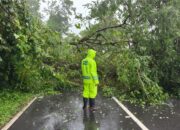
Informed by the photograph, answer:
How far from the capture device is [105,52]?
16.9m

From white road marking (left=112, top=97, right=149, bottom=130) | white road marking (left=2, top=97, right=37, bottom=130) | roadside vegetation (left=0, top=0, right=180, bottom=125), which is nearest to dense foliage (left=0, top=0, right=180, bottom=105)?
roadside vegetation (left=0, top=0, right=180, bottom=125)

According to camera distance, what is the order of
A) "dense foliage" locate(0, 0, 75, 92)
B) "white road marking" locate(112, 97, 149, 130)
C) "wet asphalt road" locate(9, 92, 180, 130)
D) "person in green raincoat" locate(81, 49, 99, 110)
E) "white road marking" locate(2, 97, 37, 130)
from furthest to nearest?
"dense foliage" locate(0, 0, 75, 92) → "person in green raincoat" locate(81, 49, 99, 110) → "white road marking" locate(2, 97, 37, 130) → "wet asphalt road" locate(9, 92, 180, 130) → "white road marking" locate(112, 97, 149, 130)

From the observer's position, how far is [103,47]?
17.2 m

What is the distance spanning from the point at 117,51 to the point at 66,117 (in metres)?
6.82

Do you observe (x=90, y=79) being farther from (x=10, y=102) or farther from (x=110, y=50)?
(x=110, y=50)

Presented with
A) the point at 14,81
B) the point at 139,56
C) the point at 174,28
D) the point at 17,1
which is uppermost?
the point at 17,1

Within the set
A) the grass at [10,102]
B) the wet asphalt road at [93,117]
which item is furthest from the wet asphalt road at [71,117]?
the grass at [10,102]

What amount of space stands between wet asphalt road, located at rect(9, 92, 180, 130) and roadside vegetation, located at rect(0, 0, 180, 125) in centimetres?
107

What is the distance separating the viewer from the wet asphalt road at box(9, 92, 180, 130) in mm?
8594

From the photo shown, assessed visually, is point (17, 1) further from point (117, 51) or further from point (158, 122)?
point (158, 122)

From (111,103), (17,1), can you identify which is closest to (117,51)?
(111,103)

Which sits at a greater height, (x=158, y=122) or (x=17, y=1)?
(x=17, y=1)

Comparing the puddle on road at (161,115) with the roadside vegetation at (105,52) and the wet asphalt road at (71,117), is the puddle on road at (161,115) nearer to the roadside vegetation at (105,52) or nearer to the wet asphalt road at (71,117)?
A: the wet asphalt road at (71,117)

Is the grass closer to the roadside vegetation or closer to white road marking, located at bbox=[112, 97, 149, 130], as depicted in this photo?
the roadside vegetation
